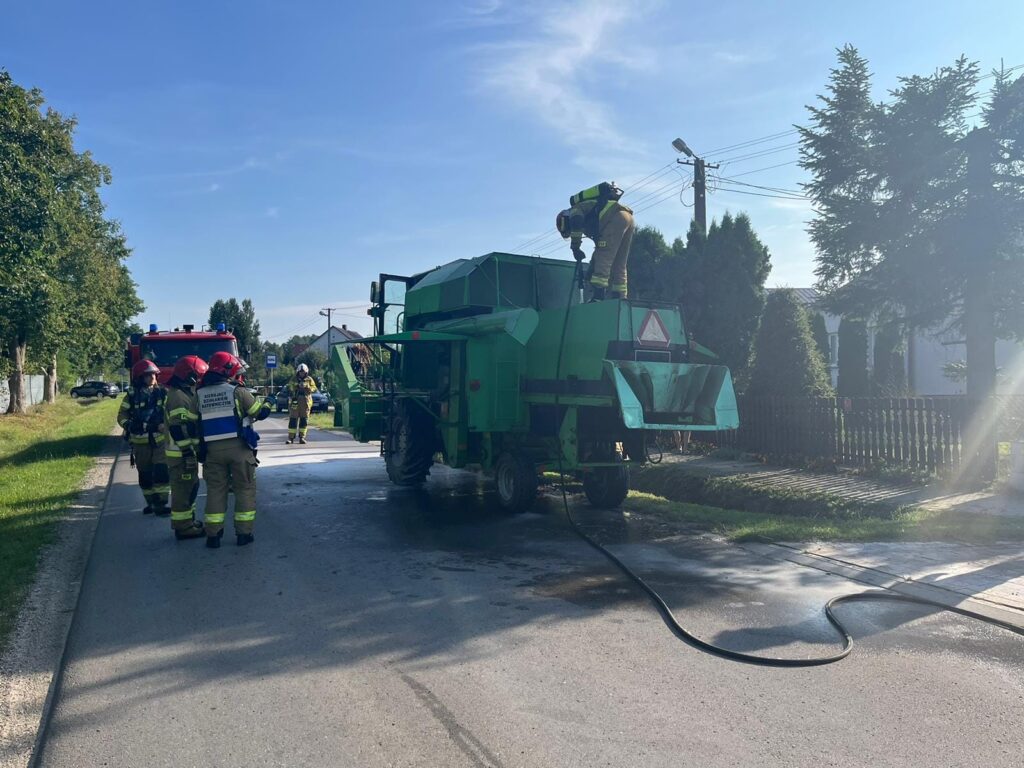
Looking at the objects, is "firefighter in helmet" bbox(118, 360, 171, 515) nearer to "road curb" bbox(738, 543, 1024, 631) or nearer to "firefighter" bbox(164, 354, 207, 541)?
"firefighter" bbox(164, 354, 207, 541)

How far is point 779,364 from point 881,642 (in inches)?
448

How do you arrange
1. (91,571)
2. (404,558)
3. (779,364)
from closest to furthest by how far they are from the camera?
(91,571) → (404,558) → (779,364)

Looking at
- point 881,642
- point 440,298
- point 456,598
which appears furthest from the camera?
point 440,298

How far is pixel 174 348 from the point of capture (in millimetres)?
14578

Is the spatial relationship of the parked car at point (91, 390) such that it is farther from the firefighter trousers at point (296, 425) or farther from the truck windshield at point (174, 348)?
the truck windshield at point (174, 348)

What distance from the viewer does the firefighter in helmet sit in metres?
8.84

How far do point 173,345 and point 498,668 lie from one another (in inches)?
486

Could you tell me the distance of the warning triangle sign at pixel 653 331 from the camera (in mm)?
8242

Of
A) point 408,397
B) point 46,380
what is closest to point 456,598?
point 408,397

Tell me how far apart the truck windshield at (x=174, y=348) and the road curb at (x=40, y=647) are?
21.4 ft

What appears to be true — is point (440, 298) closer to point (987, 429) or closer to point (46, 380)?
point (987, 429)

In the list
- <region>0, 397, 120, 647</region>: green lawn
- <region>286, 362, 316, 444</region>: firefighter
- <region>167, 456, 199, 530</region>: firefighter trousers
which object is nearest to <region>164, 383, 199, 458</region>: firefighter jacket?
<region>167, 456, 199, 530</region>: firefighter trousers

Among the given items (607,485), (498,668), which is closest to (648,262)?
(607,485)

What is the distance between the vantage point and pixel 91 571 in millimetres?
6410
